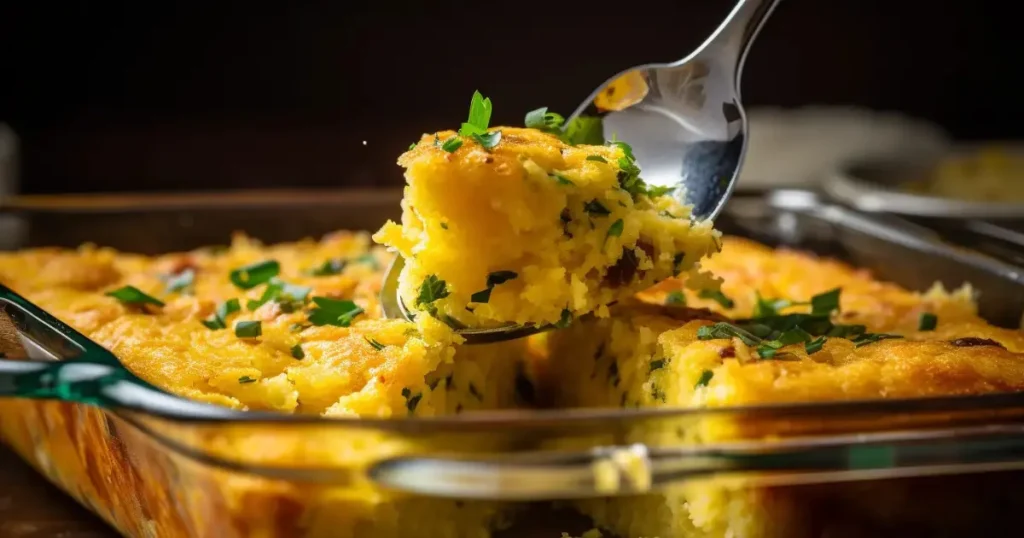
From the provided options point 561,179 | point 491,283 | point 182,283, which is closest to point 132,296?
point 182,283

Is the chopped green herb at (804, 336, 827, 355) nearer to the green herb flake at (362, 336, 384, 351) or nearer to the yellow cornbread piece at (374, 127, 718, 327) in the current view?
the yellow cornbread piece at (374, 127, 718, 327)

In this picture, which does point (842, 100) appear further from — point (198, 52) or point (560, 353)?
point (560, 353)

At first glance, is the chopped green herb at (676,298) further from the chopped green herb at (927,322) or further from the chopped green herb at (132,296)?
the chopped green herb at (132,296)

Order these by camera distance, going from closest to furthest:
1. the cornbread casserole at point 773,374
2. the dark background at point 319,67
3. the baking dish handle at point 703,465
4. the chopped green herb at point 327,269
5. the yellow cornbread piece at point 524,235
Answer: the baking dish handle at point 703,465
the cornbread casserole at point 773,374
the yellow cornbread piece at point 524,235
the chopped green herb at point 327,269
the dark background at point 319,67

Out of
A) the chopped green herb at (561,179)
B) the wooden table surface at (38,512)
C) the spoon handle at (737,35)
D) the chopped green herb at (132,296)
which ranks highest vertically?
the spoon handle at (737,35)

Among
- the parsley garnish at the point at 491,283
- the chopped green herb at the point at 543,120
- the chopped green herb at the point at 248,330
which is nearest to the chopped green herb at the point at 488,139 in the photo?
the parsley garnish at the point at 491,283

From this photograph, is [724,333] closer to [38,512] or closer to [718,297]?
[718,297]

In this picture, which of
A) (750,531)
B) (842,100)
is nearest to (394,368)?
(750,531)
